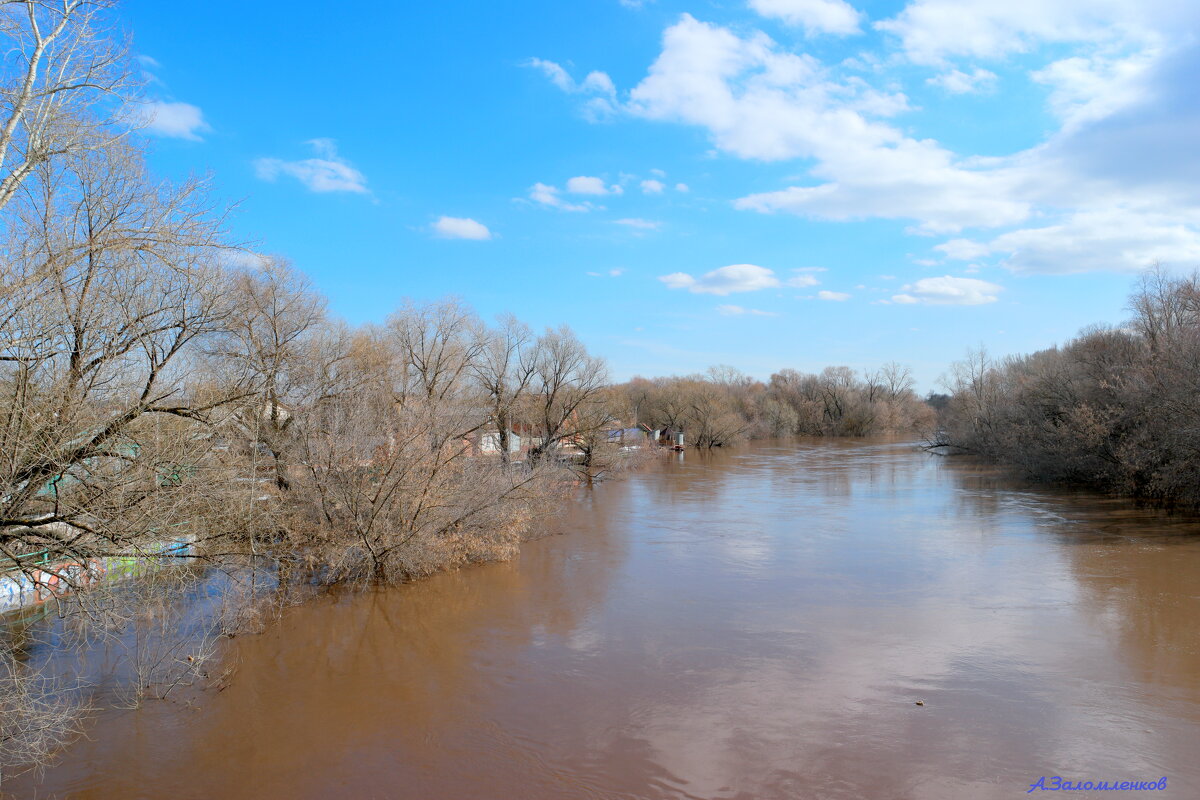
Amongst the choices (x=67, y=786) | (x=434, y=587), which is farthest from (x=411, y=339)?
→ (x=67, y=786)

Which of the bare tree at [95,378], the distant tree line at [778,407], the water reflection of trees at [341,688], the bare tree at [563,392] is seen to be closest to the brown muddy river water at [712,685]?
the water reflection of trees at [341,688]

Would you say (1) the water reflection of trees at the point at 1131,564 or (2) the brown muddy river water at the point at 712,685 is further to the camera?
(1) the water reflection of trees at the point at 1131,564

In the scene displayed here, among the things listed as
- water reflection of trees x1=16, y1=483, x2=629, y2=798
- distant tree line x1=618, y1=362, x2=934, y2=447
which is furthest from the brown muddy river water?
distant tree line x1=618, y1=362, x2=934, y2=447

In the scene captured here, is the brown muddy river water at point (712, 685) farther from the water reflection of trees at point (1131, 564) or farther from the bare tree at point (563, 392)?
the bare tree at point (563, 392)

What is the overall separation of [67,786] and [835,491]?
83.1 ft

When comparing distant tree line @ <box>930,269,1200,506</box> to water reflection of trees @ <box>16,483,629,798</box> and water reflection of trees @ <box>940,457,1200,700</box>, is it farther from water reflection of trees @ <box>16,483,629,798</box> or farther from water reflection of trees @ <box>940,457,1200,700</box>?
water reflection of trees @ <box>16,483,629,798</box>

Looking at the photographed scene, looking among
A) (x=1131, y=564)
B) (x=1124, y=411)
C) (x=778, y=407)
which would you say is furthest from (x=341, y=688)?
(x=778, y=407)

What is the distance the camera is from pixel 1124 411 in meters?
23.2

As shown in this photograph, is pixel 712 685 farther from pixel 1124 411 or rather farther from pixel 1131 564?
pixel 1124 411

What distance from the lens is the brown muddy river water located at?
6789mm

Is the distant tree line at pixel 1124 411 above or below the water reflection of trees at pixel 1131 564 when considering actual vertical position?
above

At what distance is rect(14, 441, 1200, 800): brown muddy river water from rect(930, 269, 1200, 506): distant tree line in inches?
189

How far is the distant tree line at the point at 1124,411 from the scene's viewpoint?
1969 centimetres

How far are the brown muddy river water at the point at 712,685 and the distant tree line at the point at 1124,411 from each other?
15.7 feet
